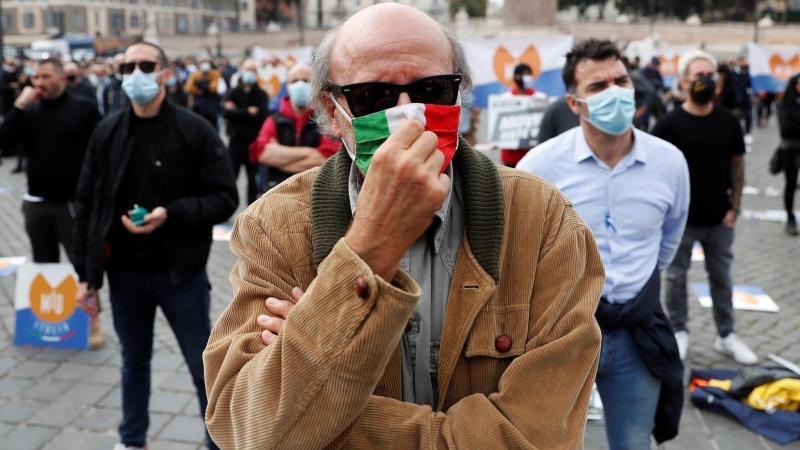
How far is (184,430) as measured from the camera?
14.0 ft

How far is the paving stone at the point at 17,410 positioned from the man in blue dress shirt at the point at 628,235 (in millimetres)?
3379

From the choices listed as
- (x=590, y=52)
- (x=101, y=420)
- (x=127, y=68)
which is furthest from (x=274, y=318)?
(x=101, y=420)

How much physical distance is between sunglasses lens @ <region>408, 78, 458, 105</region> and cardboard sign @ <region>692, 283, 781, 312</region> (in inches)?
223

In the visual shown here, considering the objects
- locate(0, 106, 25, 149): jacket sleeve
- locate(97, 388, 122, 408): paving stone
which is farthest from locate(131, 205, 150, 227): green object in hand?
locate(0, 106, 25, 149): jacket sleeve

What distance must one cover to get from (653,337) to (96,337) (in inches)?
166

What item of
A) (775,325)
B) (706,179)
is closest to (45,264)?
(706,179)

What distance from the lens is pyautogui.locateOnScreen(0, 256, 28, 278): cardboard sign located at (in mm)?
7441

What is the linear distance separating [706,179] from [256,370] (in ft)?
15.3

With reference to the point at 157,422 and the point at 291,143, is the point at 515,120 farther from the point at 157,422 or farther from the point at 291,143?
the point at 157,422

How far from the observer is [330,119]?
1.76 metres

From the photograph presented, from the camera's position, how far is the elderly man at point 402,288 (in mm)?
1318

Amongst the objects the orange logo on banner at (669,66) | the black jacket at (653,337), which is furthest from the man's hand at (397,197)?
the orange logo on banner at (669,66)

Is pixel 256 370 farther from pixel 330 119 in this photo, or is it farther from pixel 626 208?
pixel 626 208

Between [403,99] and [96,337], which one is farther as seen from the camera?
[96,337]
